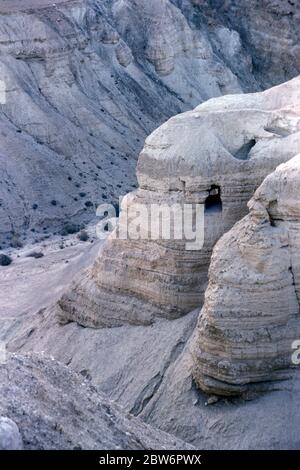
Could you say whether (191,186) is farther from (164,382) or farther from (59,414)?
(59,414)

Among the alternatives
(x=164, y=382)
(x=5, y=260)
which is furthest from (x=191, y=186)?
(x=5, y=260)

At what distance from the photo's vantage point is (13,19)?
1784 inches

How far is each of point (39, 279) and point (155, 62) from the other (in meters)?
23.6

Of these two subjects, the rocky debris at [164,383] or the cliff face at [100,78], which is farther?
the cliff face at [100,78]

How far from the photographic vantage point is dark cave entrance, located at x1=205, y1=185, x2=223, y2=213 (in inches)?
746

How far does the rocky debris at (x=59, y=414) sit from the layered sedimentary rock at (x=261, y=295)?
2.03 m

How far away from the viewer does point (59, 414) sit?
13164mm

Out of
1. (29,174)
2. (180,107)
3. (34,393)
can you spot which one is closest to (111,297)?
(34,393)

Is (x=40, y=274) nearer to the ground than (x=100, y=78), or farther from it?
nearer to the ground

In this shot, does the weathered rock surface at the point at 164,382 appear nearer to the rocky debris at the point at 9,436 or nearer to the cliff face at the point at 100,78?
the rocky debris at the point at 9,436

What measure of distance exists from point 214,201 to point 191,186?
0.62 m

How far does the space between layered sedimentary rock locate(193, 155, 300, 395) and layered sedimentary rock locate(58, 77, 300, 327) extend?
2.13m

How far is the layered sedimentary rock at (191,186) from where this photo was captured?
18766 millimetres

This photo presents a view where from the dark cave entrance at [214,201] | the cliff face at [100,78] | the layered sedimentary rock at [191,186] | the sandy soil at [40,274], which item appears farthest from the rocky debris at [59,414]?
the cliff face at [100,78]
